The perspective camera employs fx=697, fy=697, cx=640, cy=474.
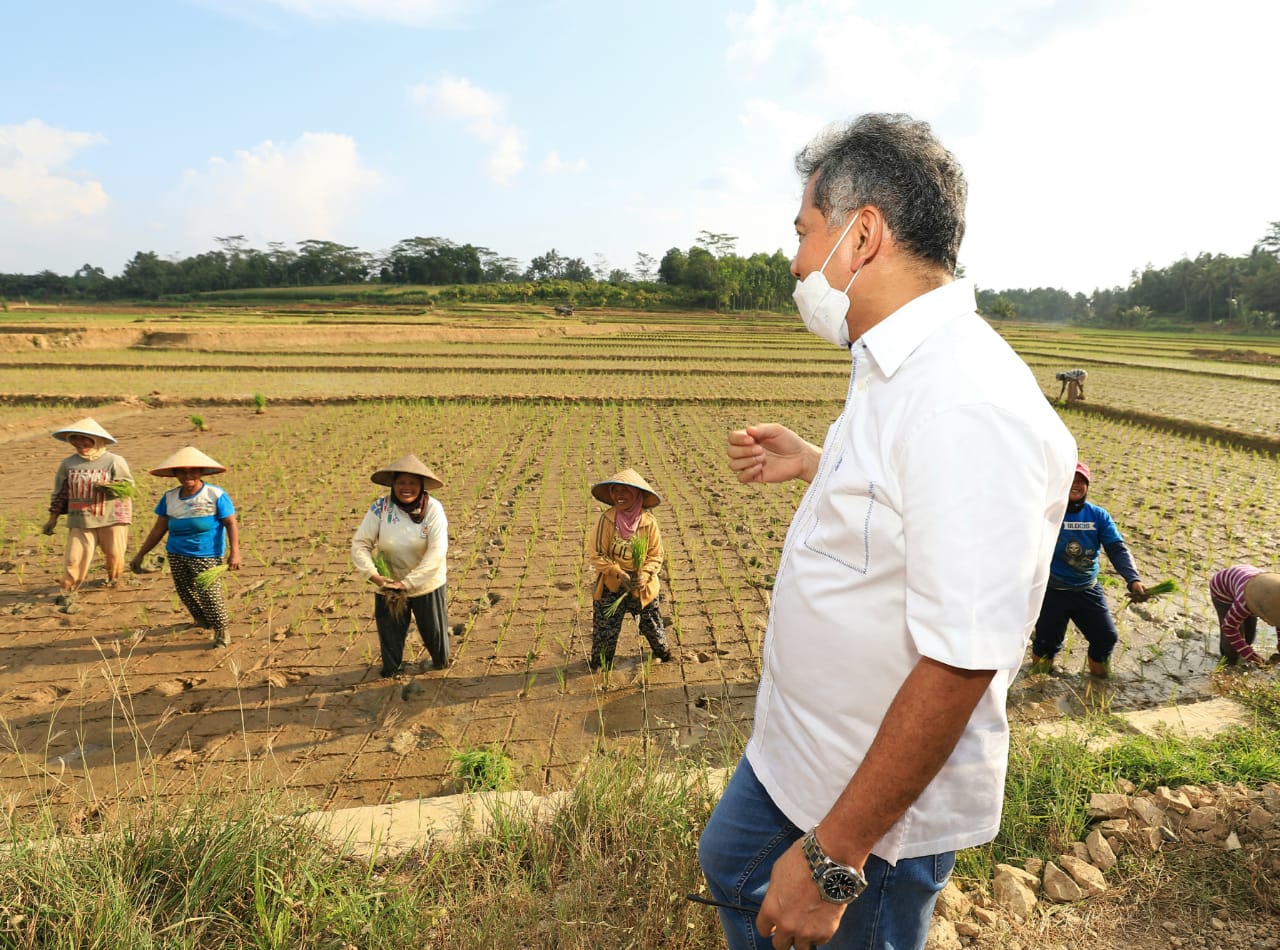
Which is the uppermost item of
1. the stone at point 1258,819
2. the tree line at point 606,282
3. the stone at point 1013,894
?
the tree line at point 606,282

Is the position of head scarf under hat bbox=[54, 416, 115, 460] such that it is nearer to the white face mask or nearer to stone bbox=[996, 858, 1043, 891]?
the white face mask

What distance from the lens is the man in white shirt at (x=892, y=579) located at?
3.42 ft

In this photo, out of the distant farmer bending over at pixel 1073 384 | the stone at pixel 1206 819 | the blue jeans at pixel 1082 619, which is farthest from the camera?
the distant farmer bending over at pixel 1073 384

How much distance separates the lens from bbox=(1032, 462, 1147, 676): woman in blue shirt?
4238 mm

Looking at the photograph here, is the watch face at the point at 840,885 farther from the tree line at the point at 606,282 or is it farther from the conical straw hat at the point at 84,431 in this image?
the tree line at the point at 606,282

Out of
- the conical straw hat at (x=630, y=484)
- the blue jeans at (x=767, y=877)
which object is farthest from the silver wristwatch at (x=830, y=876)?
the conical straw hat at (x=630, y=484)

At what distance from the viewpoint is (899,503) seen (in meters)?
1.13

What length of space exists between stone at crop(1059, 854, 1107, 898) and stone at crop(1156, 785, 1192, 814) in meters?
0.48

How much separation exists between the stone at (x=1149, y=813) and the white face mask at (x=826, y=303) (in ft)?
7.38


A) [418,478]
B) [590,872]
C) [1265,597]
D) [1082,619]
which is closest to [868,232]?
[590,872]

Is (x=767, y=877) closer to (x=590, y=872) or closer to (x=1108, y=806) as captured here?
(x=590, y=872)

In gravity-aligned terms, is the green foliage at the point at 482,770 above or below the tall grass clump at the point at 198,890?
below

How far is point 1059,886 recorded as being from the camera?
7.36ft

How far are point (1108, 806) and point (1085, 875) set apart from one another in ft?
1.33
